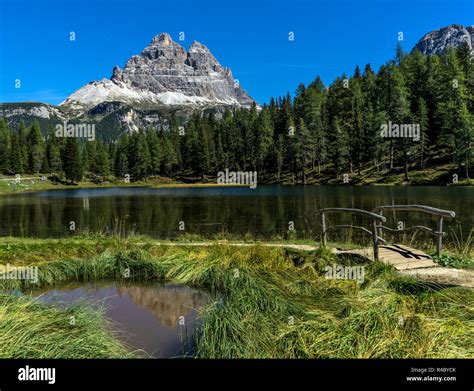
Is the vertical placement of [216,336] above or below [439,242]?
below

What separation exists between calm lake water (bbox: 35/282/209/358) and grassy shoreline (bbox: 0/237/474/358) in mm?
481

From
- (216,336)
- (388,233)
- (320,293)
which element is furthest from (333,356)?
(388,233)

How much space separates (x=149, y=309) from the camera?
993 centimetres

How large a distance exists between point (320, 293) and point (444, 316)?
113 inches

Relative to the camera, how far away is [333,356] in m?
6.09

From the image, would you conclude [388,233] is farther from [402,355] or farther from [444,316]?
[402,355]

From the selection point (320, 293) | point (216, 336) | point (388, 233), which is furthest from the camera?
point (388, 233)

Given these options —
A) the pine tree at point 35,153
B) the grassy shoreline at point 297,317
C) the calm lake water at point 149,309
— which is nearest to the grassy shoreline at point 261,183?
the pine tree at point 35,153

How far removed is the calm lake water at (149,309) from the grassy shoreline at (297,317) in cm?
48

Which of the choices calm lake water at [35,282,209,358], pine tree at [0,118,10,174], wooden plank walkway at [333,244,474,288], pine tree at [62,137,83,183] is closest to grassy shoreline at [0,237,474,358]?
calm lake water at [35,282,209,358]

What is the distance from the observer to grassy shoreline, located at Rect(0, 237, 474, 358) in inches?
244

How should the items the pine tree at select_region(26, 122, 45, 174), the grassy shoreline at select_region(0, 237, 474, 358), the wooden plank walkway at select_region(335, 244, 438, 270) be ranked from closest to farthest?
1. the grassy shoreline at select_region(0, 237, 474, 358)
2. the wooden plank walkway at select_region(335, 244, 438, 270)
3. the pine tree at select_region(26, 122, 45, 174)

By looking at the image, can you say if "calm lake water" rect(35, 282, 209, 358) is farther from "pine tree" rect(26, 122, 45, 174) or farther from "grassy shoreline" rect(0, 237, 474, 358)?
"pine tree" rect(26, 122, 45, 174)

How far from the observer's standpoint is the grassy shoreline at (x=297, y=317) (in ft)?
20.3
